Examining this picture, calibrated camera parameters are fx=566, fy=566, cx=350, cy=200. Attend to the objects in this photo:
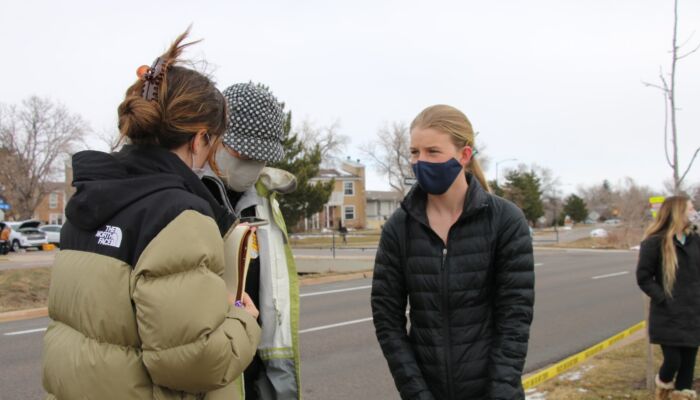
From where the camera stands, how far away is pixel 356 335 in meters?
8.77

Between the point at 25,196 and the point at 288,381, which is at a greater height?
the point at 25,196

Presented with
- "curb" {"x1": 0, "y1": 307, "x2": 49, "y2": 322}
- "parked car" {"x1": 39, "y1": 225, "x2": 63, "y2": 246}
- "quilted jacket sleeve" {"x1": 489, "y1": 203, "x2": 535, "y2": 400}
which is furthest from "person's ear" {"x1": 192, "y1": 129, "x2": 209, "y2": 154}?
"parked car" {"x1": 39, "y1": 225, "x2": 63, "y2": 246}

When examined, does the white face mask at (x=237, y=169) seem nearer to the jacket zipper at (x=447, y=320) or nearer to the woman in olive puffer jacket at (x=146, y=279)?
the woman in olive puffer jacket at (x=146, y=279)

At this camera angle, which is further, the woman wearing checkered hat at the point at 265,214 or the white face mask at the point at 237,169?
the white face mask at the point at 237,169

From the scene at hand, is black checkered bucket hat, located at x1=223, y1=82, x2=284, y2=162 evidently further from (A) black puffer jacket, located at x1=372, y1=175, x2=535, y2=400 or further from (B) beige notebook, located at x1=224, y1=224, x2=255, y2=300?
(A) black puffer jacket, located at x1=372, y1=175, x2=535, y2=400

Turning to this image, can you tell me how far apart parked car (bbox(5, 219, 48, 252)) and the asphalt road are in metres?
23.9

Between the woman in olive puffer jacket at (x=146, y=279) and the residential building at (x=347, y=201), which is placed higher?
the residential building at (x=347, y=201)

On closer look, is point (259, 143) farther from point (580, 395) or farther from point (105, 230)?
point (580, 395)

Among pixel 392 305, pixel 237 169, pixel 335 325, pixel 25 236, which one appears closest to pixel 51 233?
pixel 25 236

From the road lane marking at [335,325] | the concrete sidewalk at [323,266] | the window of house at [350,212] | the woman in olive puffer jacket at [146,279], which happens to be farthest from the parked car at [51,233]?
the woman in olive puffer jacket at [146,279]

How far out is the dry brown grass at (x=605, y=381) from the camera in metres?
5.10

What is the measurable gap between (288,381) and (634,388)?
436 centimetres

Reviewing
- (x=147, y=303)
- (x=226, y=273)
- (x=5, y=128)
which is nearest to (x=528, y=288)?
(x=226, y=273)

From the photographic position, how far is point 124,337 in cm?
158
